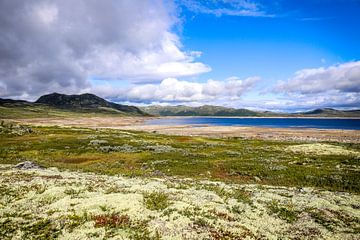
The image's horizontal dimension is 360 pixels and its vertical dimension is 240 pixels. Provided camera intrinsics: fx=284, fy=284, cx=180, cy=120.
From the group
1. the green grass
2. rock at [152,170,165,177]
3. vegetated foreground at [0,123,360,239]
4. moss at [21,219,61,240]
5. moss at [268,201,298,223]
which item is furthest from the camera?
rock at [152,170,165,177]

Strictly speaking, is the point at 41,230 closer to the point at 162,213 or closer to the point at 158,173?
the point at 162,213

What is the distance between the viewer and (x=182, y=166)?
4641 cm

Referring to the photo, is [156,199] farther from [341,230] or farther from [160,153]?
[160,153]

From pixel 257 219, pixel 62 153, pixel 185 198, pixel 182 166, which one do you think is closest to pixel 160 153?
pixel 182 166

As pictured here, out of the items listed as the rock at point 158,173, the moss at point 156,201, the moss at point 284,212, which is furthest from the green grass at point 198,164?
the moss at point 156,201

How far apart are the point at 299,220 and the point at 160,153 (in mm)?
42063

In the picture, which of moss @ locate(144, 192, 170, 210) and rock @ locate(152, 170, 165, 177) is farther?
rock @ locate(152, 170, 165, 177)

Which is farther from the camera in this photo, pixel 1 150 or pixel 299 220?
pixel 1 150

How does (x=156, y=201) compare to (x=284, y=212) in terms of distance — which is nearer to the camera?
(x=284, y=212)

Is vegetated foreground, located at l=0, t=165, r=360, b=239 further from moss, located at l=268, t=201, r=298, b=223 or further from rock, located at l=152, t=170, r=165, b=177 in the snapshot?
rock, located at l=152, t=170, r=165, b=177

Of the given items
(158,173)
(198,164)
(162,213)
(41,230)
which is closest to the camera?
(41,230)

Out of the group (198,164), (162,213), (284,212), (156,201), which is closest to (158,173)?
(198,164)

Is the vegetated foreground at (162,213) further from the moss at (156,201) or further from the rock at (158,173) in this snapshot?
the rock at (158,173)

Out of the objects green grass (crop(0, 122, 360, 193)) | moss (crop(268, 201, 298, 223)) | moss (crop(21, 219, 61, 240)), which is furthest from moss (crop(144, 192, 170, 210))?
moss (crop(268, 201, 298, 223))
